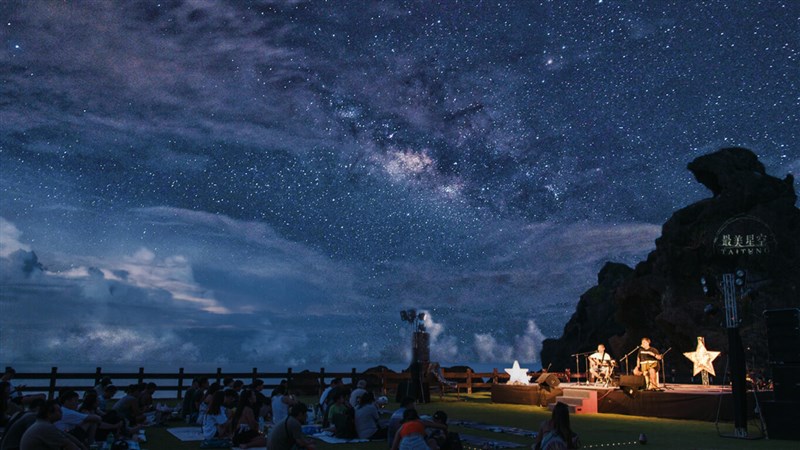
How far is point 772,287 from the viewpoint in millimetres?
44625

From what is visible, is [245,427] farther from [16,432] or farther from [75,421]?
[16,432]

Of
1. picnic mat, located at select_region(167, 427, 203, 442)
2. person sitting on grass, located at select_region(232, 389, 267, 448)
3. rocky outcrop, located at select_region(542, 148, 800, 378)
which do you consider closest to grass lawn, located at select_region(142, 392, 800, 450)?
picnic mat, located at select_region(167, 427, 203, 442)

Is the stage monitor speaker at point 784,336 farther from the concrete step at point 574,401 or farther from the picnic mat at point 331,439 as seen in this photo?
the picnic mat at point 331,439

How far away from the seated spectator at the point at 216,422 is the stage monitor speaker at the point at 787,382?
12.9 metres

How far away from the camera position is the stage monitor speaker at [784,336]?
14.8m

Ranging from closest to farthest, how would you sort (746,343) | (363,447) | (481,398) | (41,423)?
(41,423)
(363,447)
(481,398)
(746,343)

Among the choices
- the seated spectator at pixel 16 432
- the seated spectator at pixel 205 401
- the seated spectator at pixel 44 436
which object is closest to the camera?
the seated spectator at pixel 44 436

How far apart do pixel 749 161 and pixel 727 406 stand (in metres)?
39.9

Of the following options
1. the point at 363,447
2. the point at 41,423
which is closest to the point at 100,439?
the point at 41,423

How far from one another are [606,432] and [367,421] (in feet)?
22.0

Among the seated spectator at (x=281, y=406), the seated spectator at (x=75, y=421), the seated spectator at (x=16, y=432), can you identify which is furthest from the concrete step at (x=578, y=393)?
the seated spectator at (x=16, y=432)

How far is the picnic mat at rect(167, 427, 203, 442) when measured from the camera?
14344mm

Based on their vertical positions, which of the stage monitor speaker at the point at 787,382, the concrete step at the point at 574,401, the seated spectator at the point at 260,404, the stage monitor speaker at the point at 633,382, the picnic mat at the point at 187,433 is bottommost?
the picnic mat at the point at 187,433

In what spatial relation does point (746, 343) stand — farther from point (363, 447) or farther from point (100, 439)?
point (100, 439)
